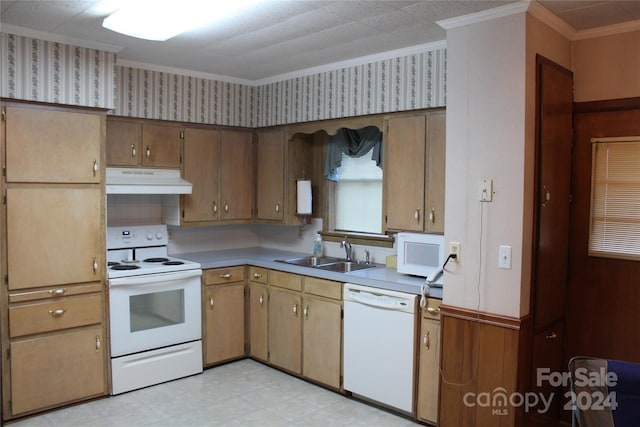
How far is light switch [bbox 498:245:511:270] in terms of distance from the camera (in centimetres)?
270

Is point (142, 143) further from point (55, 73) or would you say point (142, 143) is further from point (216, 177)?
point (55, 73)

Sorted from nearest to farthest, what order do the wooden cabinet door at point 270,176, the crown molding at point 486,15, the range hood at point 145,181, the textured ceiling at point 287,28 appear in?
1. the crown molding at point 486,15
2. the textured ceiling at point 287,28
3. the range hood at point 145,181
4. the wooden cabinet door at point 270,176

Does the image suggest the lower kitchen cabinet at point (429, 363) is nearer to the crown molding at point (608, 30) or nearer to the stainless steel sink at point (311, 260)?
the stainless steel sink at point (311, 260)

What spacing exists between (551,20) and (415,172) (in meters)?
1.23

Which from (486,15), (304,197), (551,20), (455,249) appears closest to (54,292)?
(304,197)

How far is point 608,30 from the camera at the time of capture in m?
2.99

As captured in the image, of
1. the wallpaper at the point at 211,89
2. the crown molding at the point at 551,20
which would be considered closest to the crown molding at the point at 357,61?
the wallpaper at the point at 211,89

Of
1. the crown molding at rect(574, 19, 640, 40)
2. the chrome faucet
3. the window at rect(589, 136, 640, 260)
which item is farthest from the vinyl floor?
the crown molding at rect(574, 19, 640, 40)

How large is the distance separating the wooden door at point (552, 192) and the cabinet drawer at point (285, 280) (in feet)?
5.87

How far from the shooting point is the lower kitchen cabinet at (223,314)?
13.8ft

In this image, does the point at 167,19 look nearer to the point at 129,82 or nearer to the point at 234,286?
the point at 129,82

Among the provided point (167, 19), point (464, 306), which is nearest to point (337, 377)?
point (464, 306)

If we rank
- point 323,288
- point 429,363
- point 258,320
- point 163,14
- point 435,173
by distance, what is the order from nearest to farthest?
1. point 163,14
2. point 429,363
3. point 435,173
4. point 323,288
5. point 258,320

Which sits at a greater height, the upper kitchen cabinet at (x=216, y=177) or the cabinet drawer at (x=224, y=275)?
the upper kitchen cabinet at (x=216, y=177)
